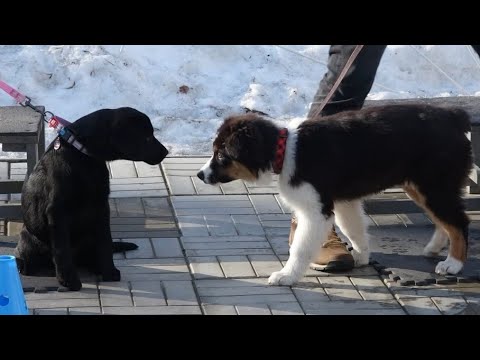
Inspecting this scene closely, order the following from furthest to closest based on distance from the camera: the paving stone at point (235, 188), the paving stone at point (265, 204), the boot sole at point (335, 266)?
the paving stone at point (235, 188), the paving stone at point (265, 204), the boot sole at point (335, 266)

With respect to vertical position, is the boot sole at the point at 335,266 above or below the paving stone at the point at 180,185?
above

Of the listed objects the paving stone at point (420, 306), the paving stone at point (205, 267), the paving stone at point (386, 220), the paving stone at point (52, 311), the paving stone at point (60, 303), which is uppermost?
the paving stone at point (420, 306)

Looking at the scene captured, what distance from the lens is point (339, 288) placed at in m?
5.57

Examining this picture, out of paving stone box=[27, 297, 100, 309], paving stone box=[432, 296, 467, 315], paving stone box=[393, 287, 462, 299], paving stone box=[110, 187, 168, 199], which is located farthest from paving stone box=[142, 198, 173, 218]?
paving stone box=[432, 296, 467, 315]

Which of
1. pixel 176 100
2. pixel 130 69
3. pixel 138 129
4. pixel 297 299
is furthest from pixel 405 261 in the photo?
pixel 130 69

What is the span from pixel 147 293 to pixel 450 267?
1.82 metres

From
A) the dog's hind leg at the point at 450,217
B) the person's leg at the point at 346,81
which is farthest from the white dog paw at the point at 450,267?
the person's leg at the point at 346,81

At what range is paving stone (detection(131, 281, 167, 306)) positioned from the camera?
5.26m

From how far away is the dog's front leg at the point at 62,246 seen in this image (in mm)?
5398

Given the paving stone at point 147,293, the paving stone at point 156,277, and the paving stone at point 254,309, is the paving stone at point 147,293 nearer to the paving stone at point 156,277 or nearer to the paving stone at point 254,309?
the paving stone at point 156,277

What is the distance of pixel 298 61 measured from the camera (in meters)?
10.5

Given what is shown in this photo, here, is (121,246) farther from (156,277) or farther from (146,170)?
(146,170)

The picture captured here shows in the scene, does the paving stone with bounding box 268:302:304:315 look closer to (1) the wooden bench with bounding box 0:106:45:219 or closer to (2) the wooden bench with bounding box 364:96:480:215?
(2) the wooden bench with bounding box 364:96:480:215

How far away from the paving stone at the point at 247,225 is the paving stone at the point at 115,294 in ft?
4.00
